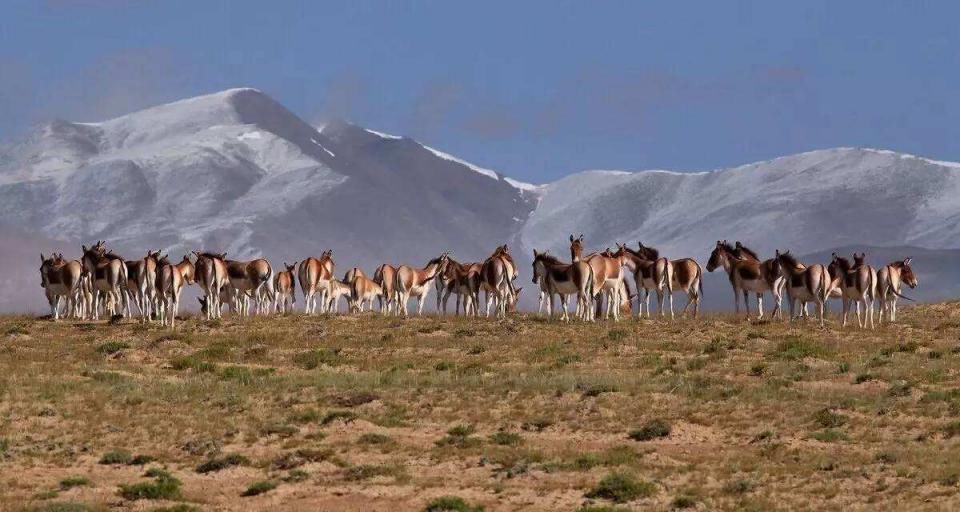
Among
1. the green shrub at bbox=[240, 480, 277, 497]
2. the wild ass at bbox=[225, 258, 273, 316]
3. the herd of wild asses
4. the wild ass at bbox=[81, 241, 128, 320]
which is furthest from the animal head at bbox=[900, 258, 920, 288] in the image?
the green shrub at bbox=[240, 480, 277, 497]

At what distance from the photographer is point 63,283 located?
62.2 m

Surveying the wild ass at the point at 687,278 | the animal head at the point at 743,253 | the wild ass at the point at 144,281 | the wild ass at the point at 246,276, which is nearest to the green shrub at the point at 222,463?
the wild ass at the point at 144,281

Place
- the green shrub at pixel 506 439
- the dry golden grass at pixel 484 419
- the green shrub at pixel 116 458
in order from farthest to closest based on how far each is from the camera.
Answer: the green shrub at pixel 506 439
the green shrub at pixel 116 458
the dry golden grass at pixel 484 419

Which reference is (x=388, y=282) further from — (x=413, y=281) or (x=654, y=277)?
(x=654, y=277)

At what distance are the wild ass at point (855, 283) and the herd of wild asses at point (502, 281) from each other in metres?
0.03

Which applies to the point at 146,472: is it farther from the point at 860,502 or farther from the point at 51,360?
the point at 51,360

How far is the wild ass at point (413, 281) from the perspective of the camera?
7038 cm

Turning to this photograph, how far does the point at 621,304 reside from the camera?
6688 cm

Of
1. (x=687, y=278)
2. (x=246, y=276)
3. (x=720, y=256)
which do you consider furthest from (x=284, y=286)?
(x=720, y=256)

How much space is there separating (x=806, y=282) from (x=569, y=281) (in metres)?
7.86

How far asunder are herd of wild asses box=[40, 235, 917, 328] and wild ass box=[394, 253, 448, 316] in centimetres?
8

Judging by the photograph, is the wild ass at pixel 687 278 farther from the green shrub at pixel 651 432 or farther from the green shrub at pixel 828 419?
the green shrub at pixel 651 432

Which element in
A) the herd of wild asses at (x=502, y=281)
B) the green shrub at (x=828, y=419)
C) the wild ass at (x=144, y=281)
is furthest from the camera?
the wild ass at (x=144, y=281)

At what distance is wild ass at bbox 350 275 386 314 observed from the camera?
71.1 m
